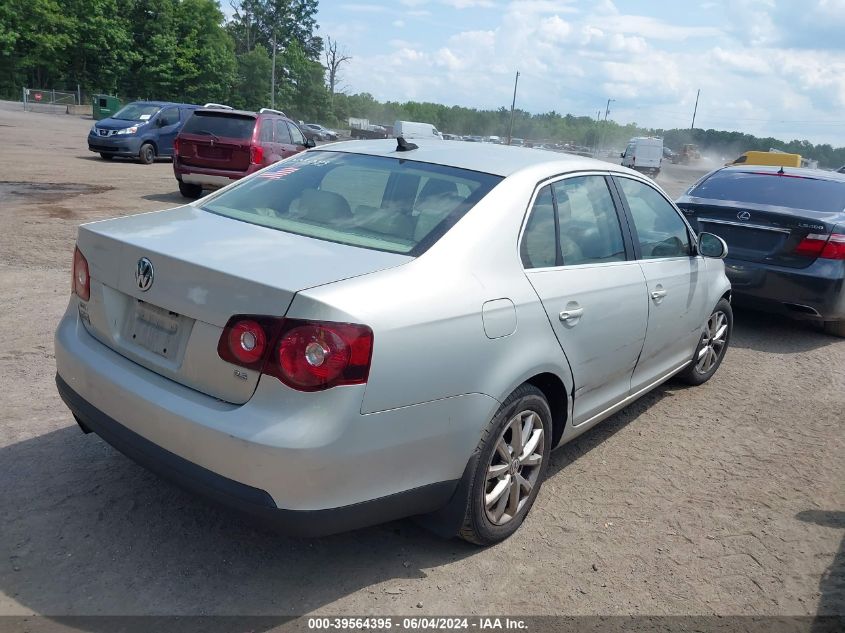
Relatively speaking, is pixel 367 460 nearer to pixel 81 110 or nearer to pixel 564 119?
pixel 81 110

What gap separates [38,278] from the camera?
6965mm

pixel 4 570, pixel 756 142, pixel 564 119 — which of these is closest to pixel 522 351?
pixel 4 570

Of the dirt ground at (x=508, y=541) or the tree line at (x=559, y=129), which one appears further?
the tree line at (x=559, y=129)

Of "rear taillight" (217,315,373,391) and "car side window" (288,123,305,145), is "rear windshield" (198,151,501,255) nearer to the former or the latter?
"rear taillight" (217,315,373,391)

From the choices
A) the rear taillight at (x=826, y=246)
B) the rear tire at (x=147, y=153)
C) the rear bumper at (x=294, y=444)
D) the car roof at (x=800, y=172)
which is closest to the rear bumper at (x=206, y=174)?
the rear tire at (x=147, y=153)

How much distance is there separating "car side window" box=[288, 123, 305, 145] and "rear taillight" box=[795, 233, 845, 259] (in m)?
10.5

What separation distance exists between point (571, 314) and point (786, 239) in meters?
4.50

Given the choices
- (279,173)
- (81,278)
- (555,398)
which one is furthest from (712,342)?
(81,278)

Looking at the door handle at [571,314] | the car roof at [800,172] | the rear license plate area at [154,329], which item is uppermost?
the car roof at [800,172]

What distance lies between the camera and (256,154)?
13031 mm

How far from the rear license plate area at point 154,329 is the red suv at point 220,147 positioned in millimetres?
10328

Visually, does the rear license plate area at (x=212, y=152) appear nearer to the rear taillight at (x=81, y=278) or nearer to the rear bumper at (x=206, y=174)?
the rear bumper at (x=206, y=174)

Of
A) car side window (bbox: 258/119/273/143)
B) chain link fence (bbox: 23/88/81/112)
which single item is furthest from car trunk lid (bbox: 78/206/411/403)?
chain link fence (bbox: 23/88/81/112)

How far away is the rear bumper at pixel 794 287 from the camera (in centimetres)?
678
